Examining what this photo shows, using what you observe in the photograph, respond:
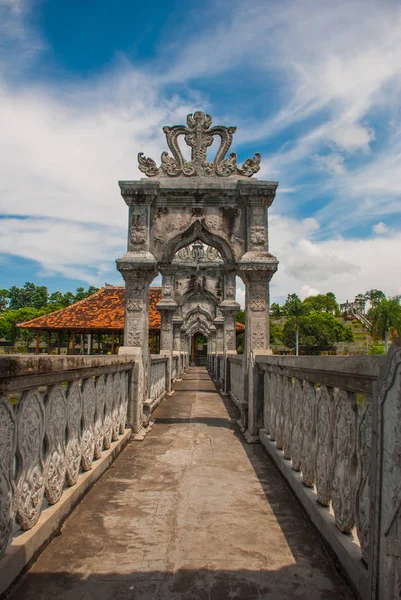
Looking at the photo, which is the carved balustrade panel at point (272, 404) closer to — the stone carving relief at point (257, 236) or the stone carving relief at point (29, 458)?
the stone carving relief at point (257, 236)

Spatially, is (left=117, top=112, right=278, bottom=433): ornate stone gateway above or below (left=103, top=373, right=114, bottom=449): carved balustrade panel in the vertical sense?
above

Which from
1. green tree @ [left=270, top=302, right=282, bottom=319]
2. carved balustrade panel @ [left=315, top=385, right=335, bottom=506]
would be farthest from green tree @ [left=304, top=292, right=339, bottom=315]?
carved balustrade panel @ [left=315, top=385, right=335, bottom=506]

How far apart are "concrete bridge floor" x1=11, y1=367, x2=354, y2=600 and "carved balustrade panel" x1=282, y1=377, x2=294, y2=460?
1.03 ft

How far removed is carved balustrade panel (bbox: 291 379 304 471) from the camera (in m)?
3.76

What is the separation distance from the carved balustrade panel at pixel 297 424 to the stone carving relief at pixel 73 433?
1918 mm

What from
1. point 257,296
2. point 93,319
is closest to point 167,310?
point 257,296

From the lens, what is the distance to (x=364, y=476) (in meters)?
2.23

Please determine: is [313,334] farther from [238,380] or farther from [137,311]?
[137,311]

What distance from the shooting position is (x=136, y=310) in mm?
7340

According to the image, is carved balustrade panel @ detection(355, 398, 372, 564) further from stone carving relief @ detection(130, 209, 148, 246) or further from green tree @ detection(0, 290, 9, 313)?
green tree @ detection(0, 290, 9, 313)

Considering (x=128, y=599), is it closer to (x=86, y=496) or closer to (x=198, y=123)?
(x=86, y=496)

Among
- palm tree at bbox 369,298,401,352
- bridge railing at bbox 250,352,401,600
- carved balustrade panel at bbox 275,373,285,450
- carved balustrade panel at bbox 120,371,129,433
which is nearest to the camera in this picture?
bridge railing at bbox 250,352,401,600

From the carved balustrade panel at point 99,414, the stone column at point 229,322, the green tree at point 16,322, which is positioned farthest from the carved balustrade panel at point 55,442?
the green tree at point 16,322

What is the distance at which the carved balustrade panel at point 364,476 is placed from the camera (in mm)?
2180
